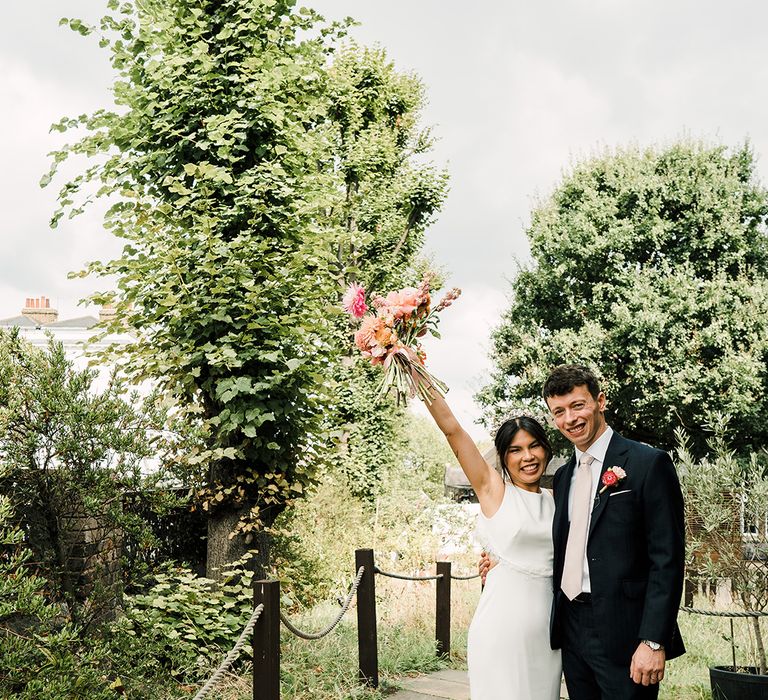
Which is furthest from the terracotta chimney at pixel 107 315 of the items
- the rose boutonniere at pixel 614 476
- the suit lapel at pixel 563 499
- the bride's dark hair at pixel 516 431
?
the rose boutonniere at pixel 614 476

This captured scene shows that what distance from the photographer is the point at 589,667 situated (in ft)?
11.5

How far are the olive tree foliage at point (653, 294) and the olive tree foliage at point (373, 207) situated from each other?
4.03 metres

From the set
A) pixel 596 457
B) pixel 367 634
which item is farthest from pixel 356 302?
pixel 367 634

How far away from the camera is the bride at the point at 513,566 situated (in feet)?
12.3

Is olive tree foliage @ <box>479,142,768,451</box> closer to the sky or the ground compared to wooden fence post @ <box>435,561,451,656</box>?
closer to the sky

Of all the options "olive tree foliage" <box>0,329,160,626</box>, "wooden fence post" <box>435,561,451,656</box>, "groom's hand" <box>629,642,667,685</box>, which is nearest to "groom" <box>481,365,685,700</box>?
"groom's hand" <box>629,642,667,685</box>

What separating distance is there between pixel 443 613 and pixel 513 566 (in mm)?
4559

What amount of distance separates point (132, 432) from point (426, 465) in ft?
73.8

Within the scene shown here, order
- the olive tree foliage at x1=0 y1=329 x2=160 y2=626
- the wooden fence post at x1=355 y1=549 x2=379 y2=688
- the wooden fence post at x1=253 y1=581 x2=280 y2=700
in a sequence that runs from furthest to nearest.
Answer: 1. the wooden fence post at x1=355 y1=549 x2=379 y2=688
2. the olive tree foliage at x1=0 y1=329 x2=160 y2=626
3. the wooden fence post at x1=253 y1=581 x2=280 y2=700

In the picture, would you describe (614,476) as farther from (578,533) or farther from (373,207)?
(373,207)

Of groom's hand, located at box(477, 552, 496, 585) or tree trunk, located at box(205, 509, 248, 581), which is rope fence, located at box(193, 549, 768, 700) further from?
groom's hand, located at box(477, 552, 496, 585)

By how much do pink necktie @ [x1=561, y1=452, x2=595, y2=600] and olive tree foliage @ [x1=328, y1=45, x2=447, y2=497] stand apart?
577 inches

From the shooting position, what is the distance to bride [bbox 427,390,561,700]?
148 inches

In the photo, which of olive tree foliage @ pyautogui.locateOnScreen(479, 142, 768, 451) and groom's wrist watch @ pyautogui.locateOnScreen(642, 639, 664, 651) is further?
olive tree foliage @ pyautogui.locateOnScreen(479, 142, 768, 451)
